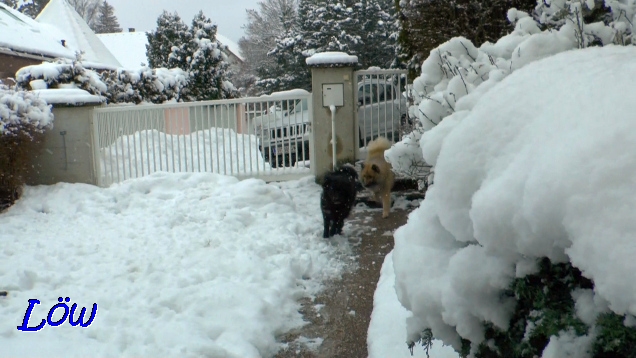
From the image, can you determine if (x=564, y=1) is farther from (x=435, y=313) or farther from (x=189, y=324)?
(x=189, y=324)

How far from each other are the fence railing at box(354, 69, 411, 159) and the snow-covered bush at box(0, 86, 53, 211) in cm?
490

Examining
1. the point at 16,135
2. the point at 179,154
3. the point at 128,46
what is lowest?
the point at 179,154

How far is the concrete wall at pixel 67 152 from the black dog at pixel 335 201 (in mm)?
A: 4289

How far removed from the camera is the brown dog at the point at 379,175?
7082 millimetres

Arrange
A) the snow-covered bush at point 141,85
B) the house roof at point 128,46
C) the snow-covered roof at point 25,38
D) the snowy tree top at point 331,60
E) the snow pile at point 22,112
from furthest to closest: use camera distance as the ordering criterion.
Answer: the house roof at point 128,46
the snow-covered roof at point 25,38
the snow-covered bush at point 141,85
the snowy tree top at point 331,60
the snow pile at point 22,112

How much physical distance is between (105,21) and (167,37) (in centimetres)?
4255

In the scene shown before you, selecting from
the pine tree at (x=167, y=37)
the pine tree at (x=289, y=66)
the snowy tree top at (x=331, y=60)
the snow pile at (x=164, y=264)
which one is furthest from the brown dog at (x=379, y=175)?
the pine tree at (x=289, y=66)

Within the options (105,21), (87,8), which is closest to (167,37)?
(87,8)

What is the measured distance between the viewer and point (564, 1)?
13.5 ft

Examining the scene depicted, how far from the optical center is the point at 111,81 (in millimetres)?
14477

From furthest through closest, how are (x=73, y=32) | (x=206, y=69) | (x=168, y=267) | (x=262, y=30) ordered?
1. (x=262, y=30)
2. (x=73, y=32)
3. (x=206, y=69)
4. (x=168, y=267)

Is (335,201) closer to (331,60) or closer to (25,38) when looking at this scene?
(331,60)

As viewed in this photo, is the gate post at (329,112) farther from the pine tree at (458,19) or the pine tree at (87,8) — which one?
the pine tree at (87,8)

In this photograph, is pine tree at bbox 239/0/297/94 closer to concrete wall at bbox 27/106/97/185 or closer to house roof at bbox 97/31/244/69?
house roof at bbox 97/31/244/69
